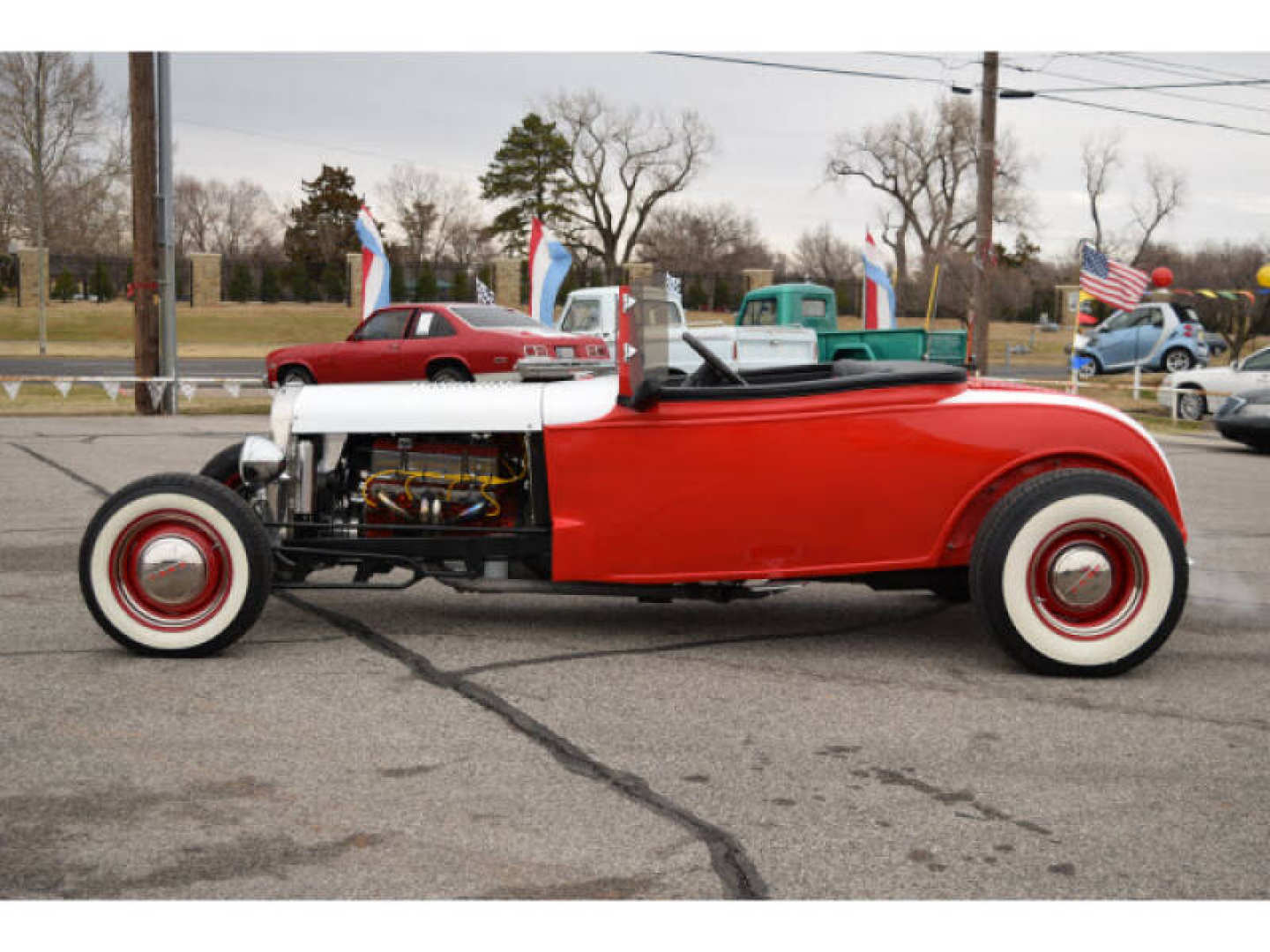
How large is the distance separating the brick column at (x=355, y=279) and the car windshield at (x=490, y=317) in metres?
34.5

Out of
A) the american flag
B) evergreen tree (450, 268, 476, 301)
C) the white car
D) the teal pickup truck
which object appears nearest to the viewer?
the teal pickup truck

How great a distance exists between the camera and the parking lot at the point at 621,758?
3.04 m

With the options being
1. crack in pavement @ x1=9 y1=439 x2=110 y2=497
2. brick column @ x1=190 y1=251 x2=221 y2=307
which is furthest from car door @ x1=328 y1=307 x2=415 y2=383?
brick column @ x1=190 y1=251 x2=221 y2=307

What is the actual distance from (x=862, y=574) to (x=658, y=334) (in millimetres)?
1293

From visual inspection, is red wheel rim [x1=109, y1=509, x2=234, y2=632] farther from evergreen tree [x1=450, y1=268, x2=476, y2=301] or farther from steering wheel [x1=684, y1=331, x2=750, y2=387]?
evergreen tree [x1=450, y1=268, x2=476, y2=301]

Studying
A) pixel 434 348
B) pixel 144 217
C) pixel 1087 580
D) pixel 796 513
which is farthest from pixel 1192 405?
pixel 796 513

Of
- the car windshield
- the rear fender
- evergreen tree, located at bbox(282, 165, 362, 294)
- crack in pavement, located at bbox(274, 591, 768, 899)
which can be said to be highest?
evergreen tree, located at bbox(282, 165, 362, 294)

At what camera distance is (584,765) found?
3795 mm

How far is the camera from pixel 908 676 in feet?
15.9

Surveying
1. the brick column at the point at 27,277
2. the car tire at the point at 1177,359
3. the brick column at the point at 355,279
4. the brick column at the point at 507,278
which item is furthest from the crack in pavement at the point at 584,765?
the brick column at the point at 355,279

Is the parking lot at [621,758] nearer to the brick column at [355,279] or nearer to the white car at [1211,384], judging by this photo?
the white car at [1211,384]

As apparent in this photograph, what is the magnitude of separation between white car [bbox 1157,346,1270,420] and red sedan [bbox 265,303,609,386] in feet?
30.8

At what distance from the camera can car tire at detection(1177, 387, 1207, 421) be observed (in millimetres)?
20281

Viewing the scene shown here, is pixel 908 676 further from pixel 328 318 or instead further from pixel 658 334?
pixel 328 318
